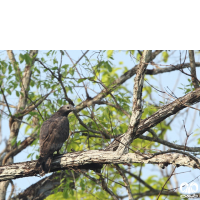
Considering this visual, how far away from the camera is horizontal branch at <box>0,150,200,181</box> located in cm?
304

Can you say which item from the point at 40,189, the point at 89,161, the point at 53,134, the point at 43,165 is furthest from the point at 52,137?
the point at 40,189

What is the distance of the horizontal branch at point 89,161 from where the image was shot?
3040mm

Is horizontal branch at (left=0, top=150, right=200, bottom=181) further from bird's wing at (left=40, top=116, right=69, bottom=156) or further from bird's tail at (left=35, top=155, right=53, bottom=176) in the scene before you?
bird's wing at (left=40, top=116, right=69, bottom=156)

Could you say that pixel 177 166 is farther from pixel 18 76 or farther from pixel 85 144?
pixel 18 76

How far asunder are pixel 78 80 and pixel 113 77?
1.46 metres

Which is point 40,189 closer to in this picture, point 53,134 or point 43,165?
point 53,134

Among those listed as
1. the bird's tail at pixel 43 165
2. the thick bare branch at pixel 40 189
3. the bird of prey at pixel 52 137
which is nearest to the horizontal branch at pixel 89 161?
the bird's tail at pixel 43 165

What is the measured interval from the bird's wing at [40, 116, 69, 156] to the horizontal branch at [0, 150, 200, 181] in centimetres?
45

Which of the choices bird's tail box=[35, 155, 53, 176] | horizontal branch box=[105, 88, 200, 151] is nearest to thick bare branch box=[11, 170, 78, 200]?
bird's tail box=[35, 155, 53, 176]

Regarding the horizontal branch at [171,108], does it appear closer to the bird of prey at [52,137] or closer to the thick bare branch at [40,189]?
the bird of prey at [52,137]

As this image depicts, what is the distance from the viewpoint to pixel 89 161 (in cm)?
374

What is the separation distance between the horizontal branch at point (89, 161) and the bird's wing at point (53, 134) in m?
0.45
